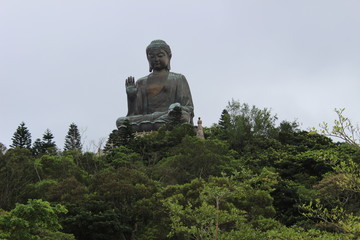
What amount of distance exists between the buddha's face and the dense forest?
20.5ft

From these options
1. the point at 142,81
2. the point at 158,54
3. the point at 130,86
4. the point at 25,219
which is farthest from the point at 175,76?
the point at 25,219

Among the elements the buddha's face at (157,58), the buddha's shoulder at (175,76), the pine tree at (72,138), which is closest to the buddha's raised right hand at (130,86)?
the buddha's face at (157,58)

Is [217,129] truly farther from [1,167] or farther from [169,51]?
[1,167]

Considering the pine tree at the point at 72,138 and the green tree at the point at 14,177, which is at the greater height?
the pine tree at the point at 72,138

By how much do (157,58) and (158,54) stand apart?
21 centimetres

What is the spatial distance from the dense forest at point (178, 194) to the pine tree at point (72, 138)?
Answer: 5.03 meters

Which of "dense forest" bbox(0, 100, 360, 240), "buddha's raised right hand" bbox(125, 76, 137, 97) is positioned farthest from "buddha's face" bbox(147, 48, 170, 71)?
"dense forest" bbox(0, 100, 360, 240)

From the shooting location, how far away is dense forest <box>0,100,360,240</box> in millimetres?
9398

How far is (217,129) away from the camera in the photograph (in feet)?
96.5

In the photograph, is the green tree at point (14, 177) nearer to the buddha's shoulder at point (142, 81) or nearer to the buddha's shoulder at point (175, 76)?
the buddha's shoulder at point (142, 81)

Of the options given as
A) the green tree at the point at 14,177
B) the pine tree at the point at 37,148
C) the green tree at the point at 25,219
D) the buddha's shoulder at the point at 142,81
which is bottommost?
the green tree at the point at 25,219

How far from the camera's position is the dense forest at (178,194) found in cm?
940

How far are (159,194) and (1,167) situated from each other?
5.71 metres

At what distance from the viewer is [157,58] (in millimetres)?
28594
